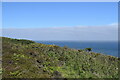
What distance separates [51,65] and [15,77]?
636cm

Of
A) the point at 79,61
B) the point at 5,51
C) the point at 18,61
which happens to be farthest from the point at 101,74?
the point at 5,51

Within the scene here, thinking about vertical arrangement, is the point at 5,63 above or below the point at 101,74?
above

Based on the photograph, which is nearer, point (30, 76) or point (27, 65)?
point (30, 76)

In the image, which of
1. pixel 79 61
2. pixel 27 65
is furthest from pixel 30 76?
pixel 79 61

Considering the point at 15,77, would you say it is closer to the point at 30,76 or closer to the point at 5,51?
the point at 30,76

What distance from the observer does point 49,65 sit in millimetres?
26312

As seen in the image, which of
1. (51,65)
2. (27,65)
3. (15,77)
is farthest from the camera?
(51,65)

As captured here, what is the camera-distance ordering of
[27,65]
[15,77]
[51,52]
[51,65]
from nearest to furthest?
[15,77] → [27,65] → [51,65] → [51,52]

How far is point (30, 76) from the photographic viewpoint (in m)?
21.9

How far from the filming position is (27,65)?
81.1 ft

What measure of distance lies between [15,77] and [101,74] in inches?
482

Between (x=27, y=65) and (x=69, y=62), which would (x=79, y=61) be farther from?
(x=27, y=65)

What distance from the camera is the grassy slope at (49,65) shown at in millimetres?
23094

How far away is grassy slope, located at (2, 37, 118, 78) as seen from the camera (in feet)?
75.8
